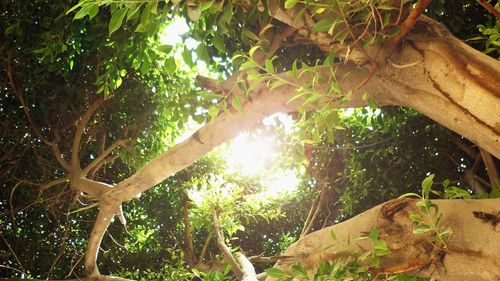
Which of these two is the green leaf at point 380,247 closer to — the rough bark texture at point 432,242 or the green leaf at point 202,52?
the rough bark texture at point 432,242

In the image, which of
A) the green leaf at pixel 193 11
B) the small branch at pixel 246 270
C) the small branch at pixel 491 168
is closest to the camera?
the green leaf at pixel 193 11

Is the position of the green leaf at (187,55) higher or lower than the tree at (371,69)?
higher

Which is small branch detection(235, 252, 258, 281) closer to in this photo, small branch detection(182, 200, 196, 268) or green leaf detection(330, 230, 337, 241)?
green leaf detection(330, 230, 337, 241)

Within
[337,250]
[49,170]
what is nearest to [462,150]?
[337,250]

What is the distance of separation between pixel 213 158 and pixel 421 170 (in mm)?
2921

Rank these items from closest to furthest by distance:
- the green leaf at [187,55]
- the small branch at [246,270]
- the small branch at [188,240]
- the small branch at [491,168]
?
the green leaf at [187,55], the small branch at [246,270], the small branch at [491,168], the small branch at [188,240]

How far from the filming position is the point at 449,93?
1.64 m

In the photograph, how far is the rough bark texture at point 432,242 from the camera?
1.56 metres

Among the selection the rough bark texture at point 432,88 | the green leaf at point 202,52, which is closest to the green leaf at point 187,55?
the green leaf at point 202,52

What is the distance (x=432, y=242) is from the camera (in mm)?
1697

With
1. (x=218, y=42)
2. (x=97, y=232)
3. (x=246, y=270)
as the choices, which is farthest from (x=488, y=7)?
(x=97, y=232)

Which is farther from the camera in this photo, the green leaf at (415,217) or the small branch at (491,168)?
the small branch at (491,168)

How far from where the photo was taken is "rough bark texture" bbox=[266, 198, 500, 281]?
61.4 inches

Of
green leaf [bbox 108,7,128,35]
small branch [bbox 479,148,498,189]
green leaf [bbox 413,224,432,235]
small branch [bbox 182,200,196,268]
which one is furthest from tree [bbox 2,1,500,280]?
small branch [bbox 182,200,196,268]
